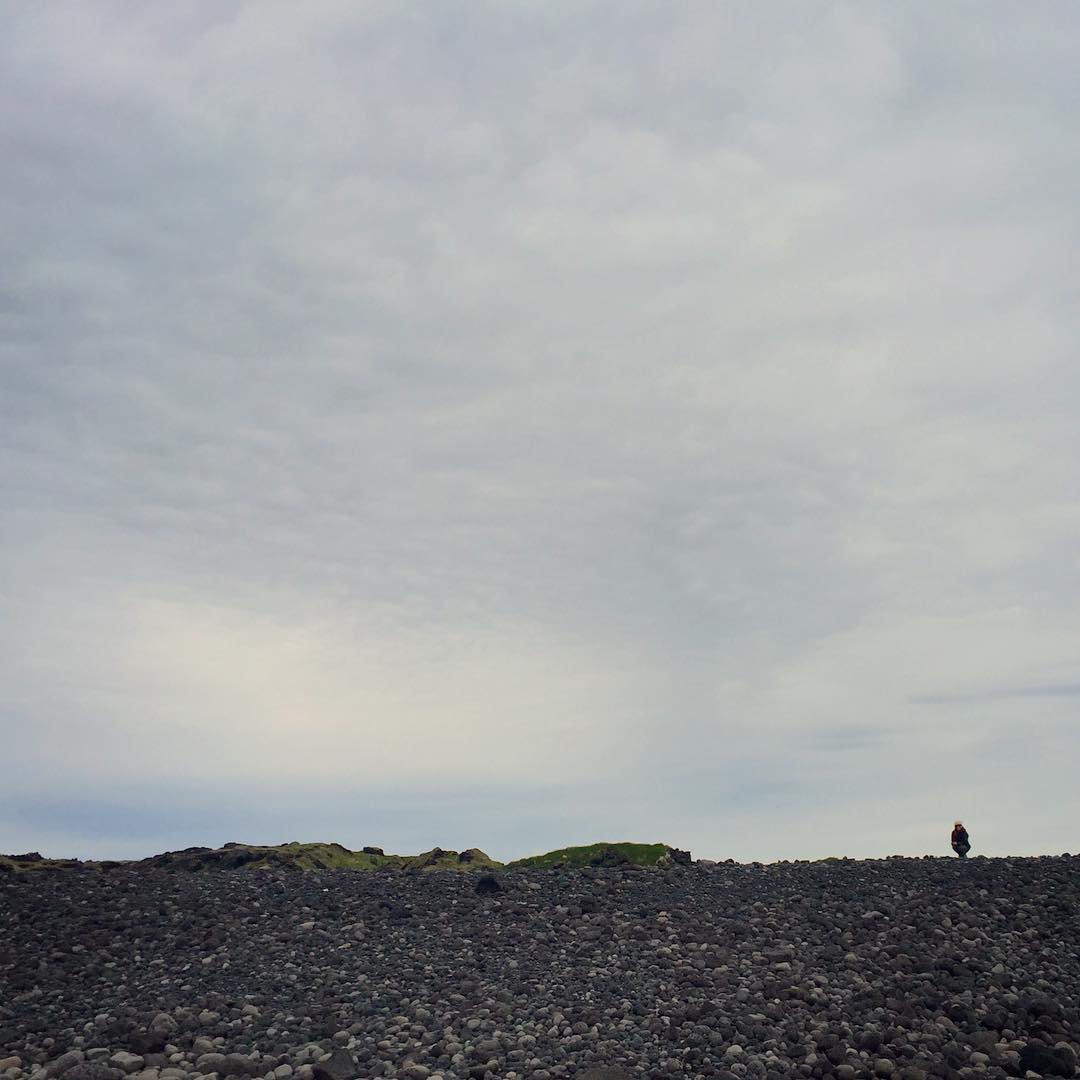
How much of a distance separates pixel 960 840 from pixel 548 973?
15.4 m

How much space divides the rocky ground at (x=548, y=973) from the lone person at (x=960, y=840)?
3.79 m

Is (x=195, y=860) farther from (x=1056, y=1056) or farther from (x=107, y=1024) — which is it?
(x=1056, y=1056)

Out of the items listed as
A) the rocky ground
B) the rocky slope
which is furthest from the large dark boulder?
the rocky slope

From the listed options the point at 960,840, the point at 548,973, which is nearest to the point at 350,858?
the point at 548,973

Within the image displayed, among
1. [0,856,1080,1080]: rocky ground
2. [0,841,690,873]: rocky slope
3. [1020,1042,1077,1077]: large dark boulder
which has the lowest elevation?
[1020,1042,1077,1077]: large dark boulder

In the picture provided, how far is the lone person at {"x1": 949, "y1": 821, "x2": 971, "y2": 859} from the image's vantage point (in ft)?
98.8

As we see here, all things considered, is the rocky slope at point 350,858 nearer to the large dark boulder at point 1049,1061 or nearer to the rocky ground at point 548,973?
the rocky ground at point 548,973

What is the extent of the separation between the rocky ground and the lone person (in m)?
3.79

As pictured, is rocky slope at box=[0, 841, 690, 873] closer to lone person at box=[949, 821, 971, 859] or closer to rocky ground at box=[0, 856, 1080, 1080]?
rocky ground at box=[0, 856, 1080, 1080]

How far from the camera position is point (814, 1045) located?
17.2 m

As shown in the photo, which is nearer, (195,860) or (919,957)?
(919,957)

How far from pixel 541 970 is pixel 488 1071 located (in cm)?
417

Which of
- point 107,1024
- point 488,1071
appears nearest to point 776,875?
point 488,1071

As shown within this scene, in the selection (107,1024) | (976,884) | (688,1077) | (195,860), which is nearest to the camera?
(688,1077)
